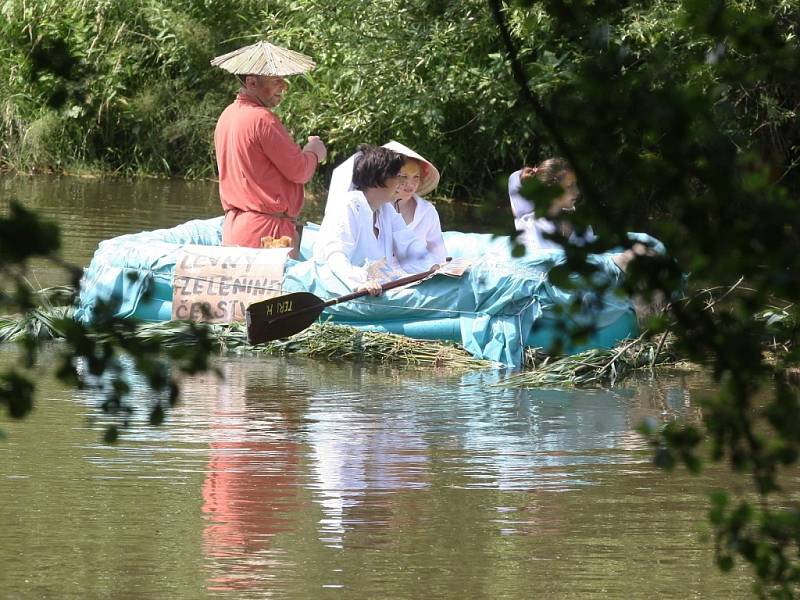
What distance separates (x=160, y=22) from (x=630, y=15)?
23.6 feet

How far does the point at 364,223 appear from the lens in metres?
8.34

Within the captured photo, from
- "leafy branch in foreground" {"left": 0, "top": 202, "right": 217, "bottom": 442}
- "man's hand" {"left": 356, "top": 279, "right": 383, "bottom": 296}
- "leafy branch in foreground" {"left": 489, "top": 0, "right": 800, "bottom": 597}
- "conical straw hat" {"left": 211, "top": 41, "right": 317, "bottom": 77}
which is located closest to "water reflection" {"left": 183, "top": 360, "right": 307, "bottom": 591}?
"man's hand" {"left": 356, "top": 279, "right": 383, "bottom": 296}

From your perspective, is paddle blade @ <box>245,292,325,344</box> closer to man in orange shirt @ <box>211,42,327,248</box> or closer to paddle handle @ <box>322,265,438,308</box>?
paddle handle @ <box>322,265,438,308</box>

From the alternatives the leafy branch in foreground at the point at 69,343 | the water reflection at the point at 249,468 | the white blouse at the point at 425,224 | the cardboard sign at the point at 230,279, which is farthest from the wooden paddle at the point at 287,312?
the leafy branch in foreground at the point at 69,343

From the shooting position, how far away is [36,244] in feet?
7.24

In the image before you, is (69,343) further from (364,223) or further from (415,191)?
(415,191)

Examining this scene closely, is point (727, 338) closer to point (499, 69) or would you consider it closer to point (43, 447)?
point (43, 447)

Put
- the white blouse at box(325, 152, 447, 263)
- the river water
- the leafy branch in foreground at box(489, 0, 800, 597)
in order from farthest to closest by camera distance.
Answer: the white blouse at box(325, 152, 447, 263), the river water, the leafy branch in foreground at box(489, 0, 800, 597)

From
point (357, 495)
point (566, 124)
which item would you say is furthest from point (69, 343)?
point (357, 495)

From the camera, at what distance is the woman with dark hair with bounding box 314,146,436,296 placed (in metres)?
8.23

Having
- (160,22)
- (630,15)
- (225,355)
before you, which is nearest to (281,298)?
(225,355)

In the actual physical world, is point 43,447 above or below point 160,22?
below

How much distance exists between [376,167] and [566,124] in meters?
6.04

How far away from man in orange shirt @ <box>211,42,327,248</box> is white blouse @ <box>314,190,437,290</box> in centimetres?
40
